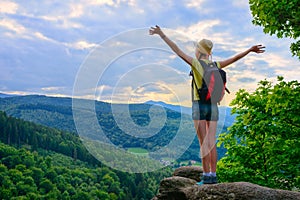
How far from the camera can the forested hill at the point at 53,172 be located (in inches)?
4560

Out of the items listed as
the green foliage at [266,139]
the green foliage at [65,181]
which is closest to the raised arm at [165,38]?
the green foliage at [266,139]

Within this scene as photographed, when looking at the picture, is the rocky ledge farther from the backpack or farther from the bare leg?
the backpack

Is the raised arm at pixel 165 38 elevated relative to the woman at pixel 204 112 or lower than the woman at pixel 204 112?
elevated

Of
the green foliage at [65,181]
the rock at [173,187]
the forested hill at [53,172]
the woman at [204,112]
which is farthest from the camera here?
the forested hill at [53,172]

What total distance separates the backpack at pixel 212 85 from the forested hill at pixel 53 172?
112346 mm

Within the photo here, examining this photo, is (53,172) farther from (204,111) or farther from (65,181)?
(204,111)

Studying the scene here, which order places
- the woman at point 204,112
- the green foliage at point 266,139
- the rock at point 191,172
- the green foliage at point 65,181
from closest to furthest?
1. the woman at point 204,112
2. the rock at point 191,172
3. the green foliage at point 266,139
4. the green foliage at point 65,181

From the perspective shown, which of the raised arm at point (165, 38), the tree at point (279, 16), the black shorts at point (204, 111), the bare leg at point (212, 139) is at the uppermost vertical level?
the tree at point (279, 16)

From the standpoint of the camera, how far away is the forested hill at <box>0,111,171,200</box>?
11581cm

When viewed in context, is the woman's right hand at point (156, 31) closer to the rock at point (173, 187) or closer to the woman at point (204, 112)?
the woman at point (204, 112)

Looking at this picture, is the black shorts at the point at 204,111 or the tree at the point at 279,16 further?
the tree at the point at 279,16

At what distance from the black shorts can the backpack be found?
10 centimetres

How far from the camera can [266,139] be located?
12898 mm

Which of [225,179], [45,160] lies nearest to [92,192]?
[45,160]
